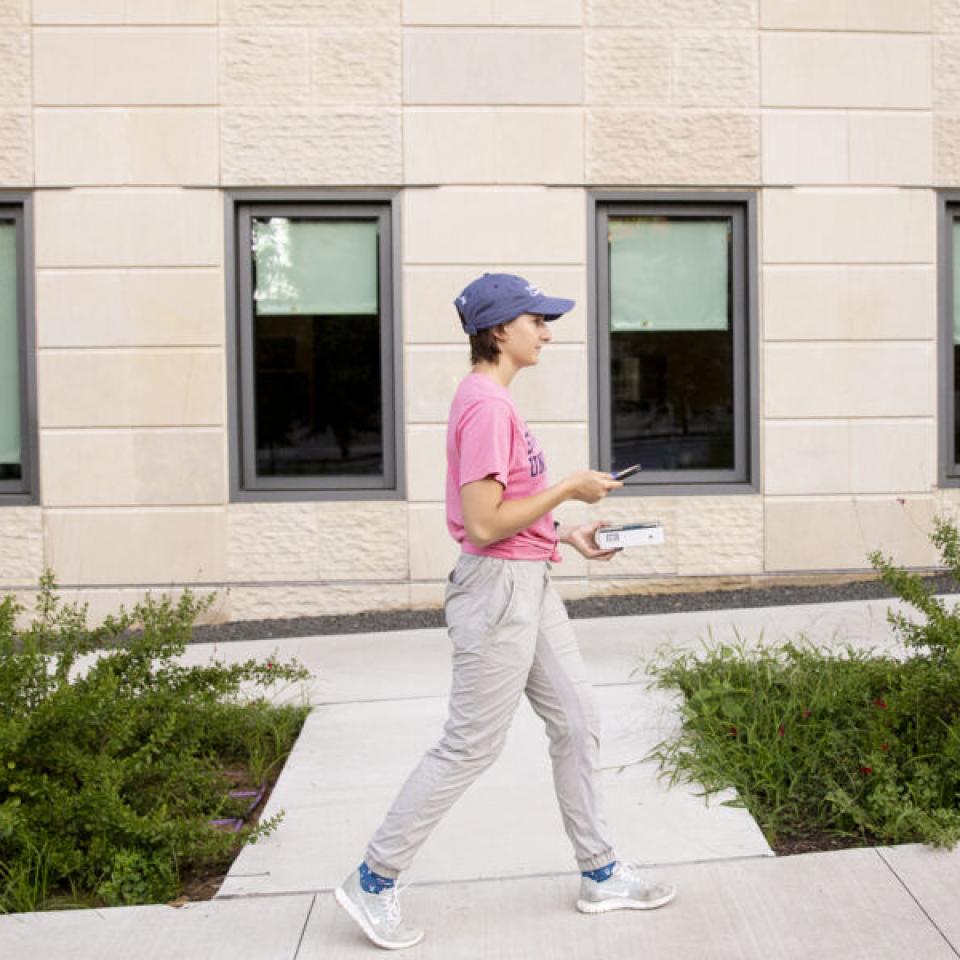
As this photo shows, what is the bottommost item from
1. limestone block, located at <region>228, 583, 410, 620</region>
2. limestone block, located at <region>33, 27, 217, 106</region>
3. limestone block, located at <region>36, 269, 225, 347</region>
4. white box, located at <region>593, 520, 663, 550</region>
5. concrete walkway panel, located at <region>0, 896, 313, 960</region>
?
concrete walkway panel, located at <region>0, 896, 313, 960</region>

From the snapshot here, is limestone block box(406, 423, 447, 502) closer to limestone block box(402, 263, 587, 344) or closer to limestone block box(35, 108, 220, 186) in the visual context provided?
limestone block box(402, 263, 587, 344)

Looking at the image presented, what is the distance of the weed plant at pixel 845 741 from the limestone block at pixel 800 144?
4.06 m

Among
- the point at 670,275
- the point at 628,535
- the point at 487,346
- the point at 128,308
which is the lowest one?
the point at 628,535

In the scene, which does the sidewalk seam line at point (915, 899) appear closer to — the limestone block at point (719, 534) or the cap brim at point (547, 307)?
the cap brim at point (547, 307)

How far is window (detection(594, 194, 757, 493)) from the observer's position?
8.75 metres

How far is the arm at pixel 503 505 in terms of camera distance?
135 inches

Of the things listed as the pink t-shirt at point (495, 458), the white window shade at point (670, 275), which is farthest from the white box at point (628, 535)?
the white window shade at point (670, 275)

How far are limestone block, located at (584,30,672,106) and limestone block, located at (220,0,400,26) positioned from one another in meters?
1.25

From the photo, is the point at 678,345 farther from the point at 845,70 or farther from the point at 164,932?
the point at 164,932

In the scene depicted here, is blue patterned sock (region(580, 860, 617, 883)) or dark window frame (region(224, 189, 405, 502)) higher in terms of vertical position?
dark window frame (region(224, 189, 405, 502))

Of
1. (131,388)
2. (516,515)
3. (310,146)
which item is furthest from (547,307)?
(131,388)

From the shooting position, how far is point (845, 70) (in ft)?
28.0

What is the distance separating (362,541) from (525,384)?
141 cm

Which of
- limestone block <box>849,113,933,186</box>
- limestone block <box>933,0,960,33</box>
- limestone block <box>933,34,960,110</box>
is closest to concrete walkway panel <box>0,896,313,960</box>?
limestone block <box>849,113,933,186</box>
